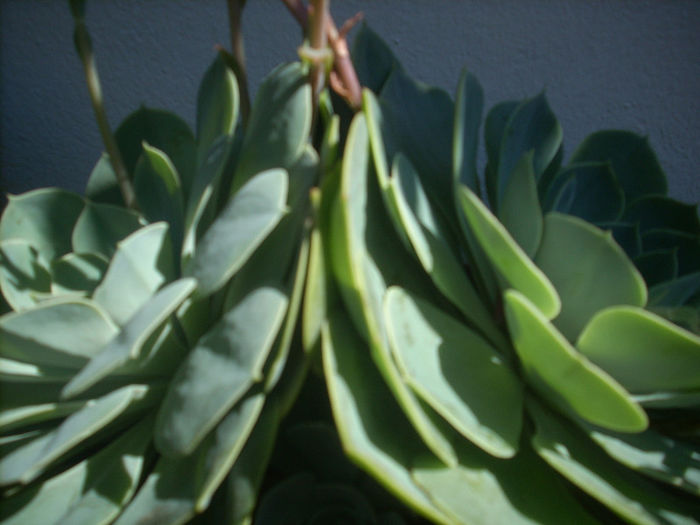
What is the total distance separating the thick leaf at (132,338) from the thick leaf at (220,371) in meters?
0.03

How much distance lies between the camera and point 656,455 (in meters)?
0.34

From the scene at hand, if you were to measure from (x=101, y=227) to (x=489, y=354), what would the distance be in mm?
278

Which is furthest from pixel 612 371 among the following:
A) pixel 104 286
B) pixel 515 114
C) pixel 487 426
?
pixel 104 286

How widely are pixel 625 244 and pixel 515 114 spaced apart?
122 millimetres

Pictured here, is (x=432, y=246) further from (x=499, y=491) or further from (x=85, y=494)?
(x=85, y=494)

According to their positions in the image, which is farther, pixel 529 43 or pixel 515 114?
pixel 529 43

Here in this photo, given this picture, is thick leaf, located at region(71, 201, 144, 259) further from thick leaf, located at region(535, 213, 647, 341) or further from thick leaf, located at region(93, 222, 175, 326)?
thick leaf, located at region(535, 213, 647, 341)

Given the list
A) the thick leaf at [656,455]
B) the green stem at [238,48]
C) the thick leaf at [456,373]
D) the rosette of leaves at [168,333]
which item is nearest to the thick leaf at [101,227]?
the rosette of leaves at [168,333]

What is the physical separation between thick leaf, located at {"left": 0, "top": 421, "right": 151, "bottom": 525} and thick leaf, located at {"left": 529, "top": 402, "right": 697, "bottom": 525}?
0.23 m

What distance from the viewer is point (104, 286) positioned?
35cm

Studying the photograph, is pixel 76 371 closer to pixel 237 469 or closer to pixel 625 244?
pixel 237 469

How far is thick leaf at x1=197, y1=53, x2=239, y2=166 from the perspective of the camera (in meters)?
0.38

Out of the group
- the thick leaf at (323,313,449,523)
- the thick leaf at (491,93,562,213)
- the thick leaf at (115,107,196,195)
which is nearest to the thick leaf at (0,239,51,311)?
the thick leaf at (115,107,196,195)

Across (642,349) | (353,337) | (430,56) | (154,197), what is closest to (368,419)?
(353,337)
